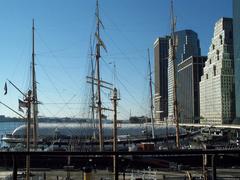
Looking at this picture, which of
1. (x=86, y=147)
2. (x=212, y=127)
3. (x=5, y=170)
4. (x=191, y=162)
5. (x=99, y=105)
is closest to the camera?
(x=5, y=170)

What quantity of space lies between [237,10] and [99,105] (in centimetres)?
13131

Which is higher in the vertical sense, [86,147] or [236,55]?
[236,55]

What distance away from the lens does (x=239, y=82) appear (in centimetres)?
17212

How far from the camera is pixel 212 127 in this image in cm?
16738

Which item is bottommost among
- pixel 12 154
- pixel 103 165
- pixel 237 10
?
pixel 103 165

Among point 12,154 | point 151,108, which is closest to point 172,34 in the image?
point 151,108

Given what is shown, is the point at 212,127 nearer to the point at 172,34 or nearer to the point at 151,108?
→ the point at 151,108

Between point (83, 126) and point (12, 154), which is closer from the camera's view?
point (12, 154)

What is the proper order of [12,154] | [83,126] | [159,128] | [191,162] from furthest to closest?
1. [159,128]
2. [83,126]
3. [191,162]
4. [12,154]

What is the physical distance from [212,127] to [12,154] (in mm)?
166134

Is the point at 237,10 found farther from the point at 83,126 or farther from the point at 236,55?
the point at 83,126

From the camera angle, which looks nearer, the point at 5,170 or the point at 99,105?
the point at 5,170

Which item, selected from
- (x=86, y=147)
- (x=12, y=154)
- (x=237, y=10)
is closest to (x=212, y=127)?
(x=237, y=10)

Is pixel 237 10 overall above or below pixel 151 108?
above
